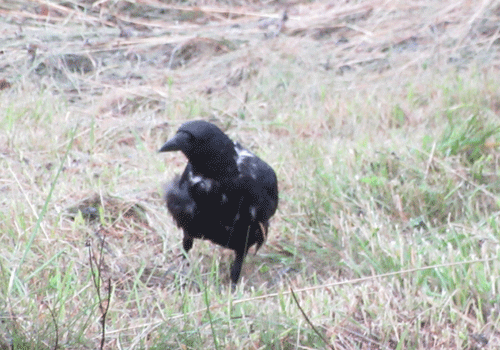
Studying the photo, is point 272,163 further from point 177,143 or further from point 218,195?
point 177,143

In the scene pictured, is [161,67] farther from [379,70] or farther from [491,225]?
[491,225]

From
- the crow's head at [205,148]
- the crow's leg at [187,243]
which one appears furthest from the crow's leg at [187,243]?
the crow's head at [205,148]

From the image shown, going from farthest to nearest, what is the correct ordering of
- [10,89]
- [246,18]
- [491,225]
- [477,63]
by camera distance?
[246,18] < [477,63] < [10,89] < [491,225]

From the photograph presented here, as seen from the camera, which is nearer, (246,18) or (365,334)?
(365,334)

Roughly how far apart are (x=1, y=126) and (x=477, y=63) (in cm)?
408

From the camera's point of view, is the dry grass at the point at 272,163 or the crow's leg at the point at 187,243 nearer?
the dry grass at the point at 272,163

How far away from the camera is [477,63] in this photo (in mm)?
6074

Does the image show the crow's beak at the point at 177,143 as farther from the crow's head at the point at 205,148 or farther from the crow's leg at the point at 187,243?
the crow's leg at the point at 187,243

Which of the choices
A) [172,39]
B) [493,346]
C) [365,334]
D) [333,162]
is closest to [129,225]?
[333,162]

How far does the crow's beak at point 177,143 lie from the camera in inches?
121

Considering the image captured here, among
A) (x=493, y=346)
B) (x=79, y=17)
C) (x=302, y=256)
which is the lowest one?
(x=302, y=256)

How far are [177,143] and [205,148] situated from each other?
0.51 feet

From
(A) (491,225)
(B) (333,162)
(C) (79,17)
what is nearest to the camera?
(A) (491,225)

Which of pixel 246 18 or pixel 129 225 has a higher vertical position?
pixel 246 18
